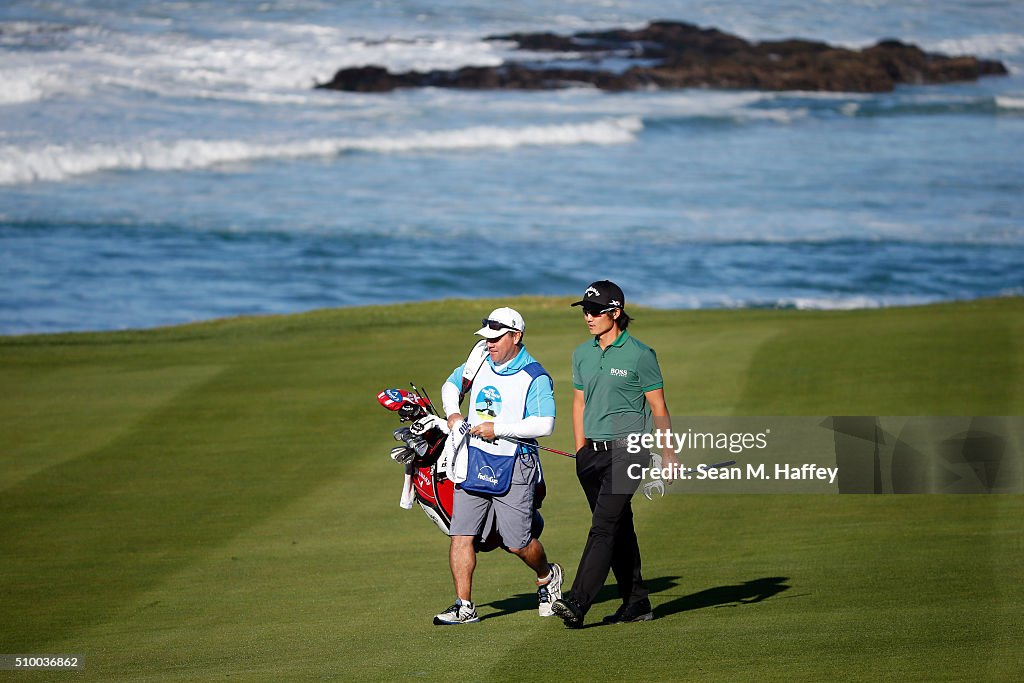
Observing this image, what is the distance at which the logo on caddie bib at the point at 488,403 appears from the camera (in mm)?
7512

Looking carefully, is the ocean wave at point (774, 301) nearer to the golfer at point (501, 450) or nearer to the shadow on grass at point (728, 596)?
the shadow on grass at point (728, 596)

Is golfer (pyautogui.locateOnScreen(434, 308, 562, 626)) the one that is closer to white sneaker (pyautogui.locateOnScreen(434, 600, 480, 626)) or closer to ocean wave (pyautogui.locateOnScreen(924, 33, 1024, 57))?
white sneaker (pyautogui.locateOnScreen(434, 600, 480, 626))

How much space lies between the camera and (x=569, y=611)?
23.6 feet

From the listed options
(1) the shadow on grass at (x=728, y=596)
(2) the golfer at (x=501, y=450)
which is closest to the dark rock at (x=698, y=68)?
(1) the shadow on grass at (x=728, y=596)

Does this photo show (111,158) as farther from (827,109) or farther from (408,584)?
(408,584)

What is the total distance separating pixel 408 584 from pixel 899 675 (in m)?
3.55

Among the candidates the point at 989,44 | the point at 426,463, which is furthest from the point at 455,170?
the point at 426,463

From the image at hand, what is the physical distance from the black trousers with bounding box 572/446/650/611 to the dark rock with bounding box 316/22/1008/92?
40427mm

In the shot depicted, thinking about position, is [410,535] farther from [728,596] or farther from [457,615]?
[728,596]

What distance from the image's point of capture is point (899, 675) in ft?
19.5

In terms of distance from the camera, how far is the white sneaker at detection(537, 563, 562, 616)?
7.68 metres

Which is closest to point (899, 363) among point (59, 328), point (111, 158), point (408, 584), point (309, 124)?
point (408, 584)

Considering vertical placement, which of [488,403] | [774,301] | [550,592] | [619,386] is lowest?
[774,301]

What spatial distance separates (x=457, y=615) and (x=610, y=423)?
1.32 m
